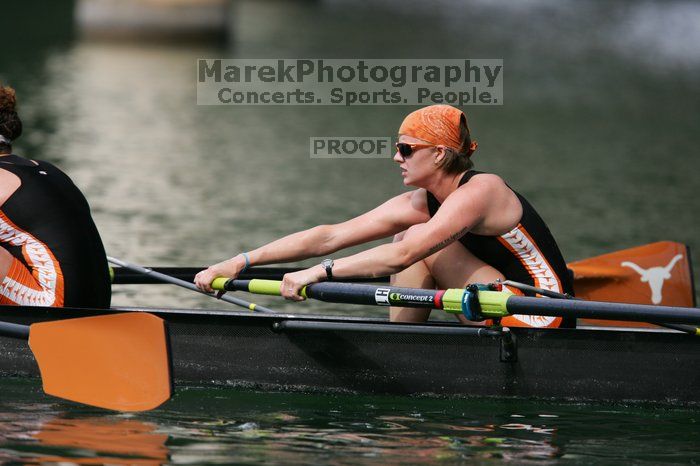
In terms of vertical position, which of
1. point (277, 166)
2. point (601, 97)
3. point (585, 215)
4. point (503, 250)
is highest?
point (601, 97)

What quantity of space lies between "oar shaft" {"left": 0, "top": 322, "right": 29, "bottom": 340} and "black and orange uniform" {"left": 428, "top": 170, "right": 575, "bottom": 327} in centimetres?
248

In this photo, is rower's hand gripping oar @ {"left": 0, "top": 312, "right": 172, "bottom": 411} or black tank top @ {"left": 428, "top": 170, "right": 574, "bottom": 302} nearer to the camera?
rower's hand gripping oar @ {"left": 0, "top": 312, "right": 172, "bottom": 411}

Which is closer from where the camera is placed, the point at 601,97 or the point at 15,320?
the point at 15,320

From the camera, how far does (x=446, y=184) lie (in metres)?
7.61

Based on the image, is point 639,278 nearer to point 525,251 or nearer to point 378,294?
point 525,251

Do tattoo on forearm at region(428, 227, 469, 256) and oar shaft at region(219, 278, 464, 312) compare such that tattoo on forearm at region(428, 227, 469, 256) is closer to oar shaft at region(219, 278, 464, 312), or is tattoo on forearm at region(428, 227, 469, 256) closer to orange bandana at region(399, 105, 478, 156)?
oar shaft at region(219, 278, 464, 312)

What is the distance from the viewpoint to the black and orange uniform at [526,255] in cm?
763

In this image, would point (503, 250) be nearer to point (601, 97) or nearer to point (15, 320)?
point (15, 320)

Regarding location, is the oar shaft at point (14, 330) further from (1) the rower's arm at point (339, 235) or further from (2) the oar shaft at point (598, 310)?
(2) the oar shaft at point (598, 310)

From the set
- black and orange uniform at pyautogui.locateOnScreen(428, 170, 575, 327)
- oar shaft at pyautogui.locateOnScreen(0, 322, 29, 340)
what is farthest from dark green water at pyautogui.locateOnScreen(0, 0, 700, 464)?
black and orange uniform at pyautogui.locateOnScreen(428, 170, 575, 327)

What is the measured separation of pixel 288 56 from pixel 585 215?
24852 mm

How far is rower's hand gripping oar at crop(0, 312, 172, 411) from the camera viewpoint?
23.6 feet

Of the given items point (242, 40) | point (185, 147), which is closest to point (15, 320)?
point (185, 147)

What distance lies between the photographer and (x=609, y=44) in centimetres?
4769
